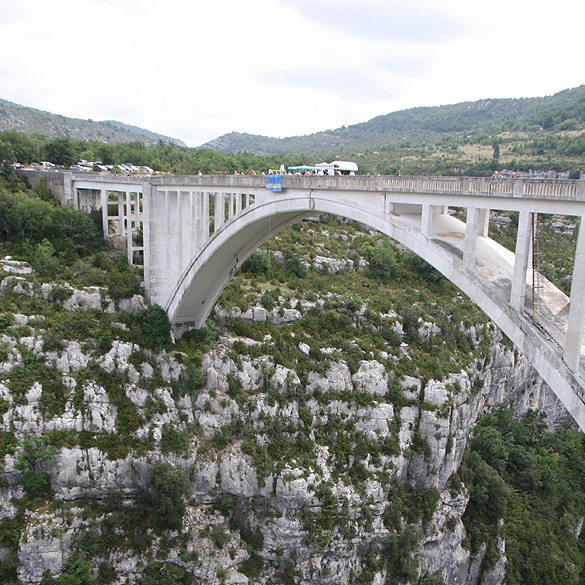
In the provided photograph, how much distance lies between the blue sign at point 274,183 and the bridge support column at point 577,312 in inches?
494

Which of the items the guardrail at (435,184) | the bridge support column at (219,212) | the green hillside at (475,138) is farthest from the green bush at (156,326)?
the green hillside at (475,138)

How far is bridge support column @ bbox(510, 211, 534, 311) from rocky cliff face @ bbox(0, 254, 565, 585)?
17.6 metres

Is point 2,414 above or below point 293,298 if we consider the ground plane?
below

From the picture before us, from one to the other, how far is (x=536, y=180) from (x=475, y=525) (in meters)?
26.6

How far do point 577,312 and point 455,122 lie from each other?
358 feet

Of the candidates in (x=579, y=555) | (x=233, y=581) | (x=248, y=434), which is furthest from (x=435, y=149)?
(x=233, y=581)

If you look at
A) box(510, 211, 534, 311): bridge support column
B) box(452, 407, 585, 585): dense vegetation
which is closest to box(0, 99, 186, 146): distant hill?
box(452, 407, 585, 585): dense vegetation

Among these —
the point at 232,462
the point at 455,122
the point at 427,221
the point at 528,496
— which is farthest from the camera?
the point at 455,122

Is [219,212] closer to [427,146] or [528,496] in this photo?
[528,496]

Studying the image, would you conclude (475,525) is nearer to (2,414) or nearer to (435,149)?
(2,414)

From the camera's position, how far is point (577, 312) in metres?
10.3

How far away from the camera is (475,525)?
31.4 metres

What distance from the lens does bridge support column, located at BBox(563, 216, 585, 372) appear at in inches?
397

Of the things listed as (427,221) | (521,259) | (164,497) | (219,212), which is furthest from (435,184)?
(164,497)
